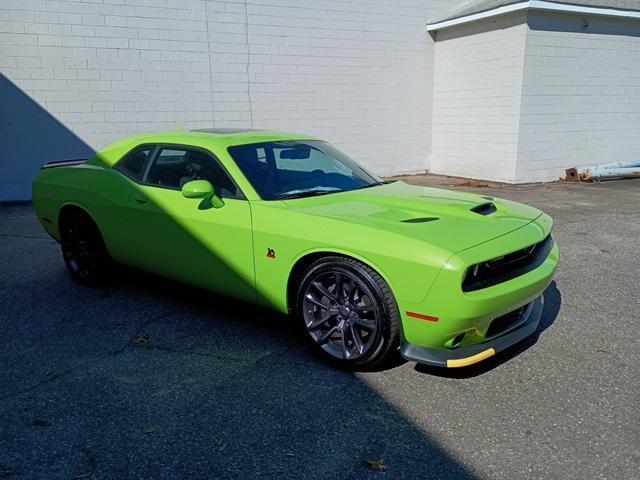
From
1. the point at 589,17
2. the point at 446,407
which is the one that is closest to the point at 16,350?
the point at 446,407

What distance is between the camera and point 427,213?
3443 mm

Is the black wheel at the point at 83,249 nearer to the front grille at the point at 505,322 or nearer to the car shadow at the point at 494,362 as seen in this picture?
the car shadow at the point at 494,362

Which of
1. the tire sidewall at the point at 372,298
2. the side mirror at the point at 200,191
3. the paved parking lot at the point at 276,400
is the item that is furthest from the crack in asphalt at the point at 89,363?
the tire sidewall at the point at 372,298

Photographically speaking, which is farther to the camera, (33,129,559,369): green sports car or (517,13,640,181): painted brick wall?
(517,13,640,181): painted brick wall

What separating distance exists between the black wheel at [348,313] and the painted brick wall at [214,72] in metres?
8.14

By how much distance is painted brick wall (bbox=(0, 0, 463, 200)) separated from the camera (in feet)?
30.8

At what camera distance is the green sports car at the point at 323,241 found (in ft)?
9.61

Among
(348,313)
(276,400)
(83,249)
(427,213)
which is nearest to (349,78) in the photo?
(83,249)

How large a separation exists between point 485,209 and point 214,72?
8.42 m

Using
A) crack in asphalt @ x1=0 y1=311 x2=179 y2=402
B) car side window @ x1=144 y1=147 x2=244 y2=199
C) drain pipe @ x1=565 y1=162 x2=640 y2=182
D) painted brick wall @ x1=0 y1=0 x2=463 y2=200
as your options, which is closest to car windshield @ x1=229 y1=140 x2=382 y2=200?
car side window @ x1=144 y1=147 x2=244 y2=199

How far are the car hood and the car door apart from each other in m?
0.49

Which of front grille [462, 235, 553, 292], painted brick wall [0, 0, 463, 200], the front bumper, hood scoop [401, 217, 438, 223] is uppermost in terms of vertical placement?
painted brick wall [0, 0, 463, 200]

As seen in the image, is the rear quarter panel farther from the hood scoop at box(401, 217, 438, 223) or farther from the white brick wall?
the white brick wall

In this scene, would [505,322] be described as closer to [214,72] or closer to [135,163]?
[135,163]
